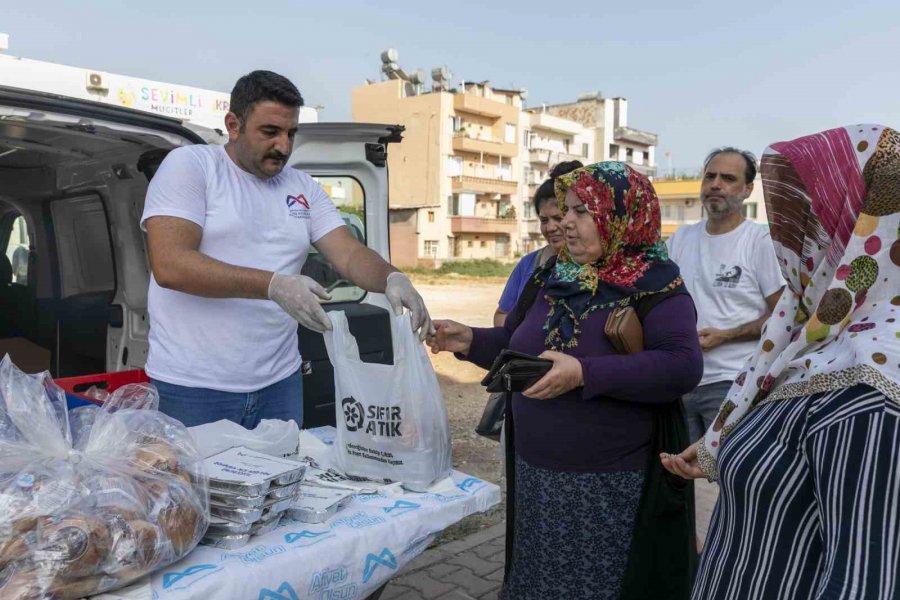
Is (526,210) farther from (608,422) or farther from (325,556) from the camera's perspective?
(325,556)

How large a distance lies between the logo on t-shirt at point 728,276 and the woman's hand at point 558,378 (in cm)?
188

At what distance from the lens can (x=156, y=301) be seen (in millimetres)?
2281

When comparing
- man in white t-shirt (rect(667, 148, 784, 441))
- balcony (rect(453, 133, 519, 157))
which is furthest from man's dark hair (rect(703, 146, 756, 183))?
balcony (rect(453, 133, 519, 157))

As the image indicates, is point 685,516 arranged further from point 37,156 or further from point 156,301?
point 37,156

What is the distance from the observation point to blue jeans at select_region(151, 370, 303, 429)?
2270mm

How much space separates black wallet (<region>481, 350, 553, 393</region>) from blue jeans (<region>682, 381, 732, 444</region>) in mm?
1718

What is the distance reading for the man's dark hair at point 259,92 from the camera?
90.4 inches

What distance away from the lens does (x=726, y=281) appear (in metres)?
3.56

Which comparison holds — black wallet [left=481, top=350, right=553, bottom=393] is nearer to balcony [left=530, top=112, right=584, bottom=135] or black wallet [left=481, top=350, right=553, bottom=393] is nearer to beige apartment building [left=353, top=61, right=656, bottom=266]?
beige apartment building [left=353, top=61, right=656, bottom=266]

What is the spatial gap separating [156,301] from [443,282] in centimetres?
2894

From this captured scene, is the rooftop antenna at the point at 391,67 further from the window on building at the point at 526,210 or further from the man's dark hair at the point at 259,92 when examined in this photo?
the man's dark hair at the point at 259,92

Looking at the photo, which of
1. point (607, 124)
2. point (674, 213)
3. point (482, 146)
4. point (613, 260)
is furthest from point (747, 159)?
point (607, 124)

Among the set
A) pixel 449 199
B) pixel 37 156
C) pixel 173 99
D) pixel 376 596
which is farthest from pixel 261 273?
pixel 449 199

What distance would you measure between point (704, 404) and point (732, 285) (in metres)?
0.60
